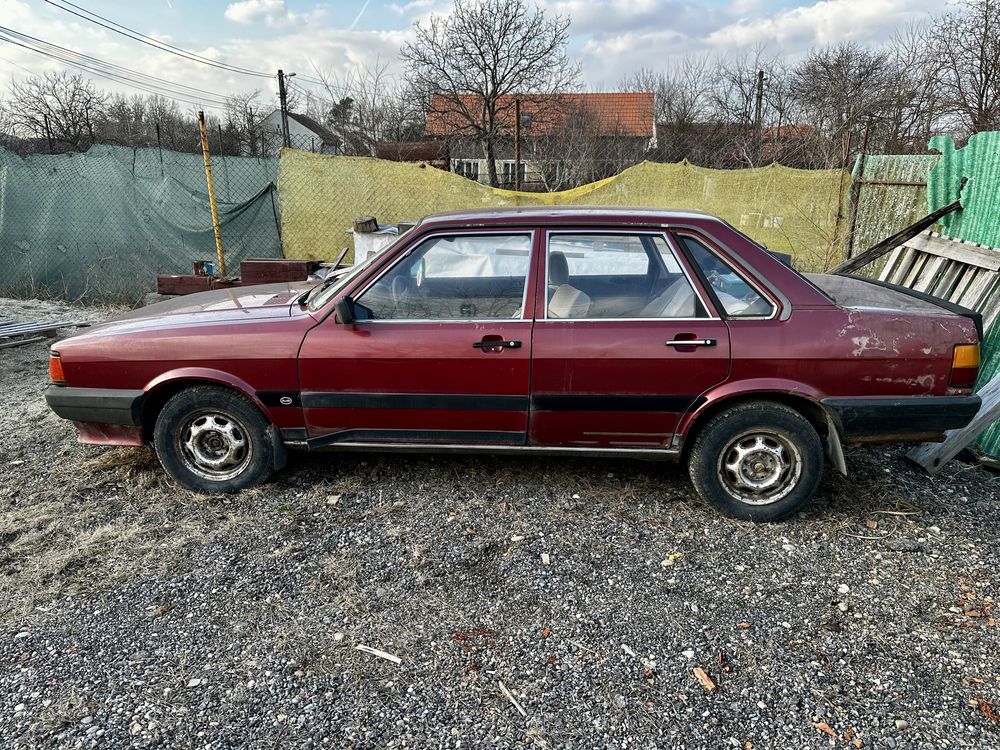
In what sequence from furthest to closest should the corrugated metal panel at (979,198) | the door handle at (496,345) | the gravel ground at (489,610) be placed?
the corrugated metal panel at (979,198), the door handle at (496,345), the gravel ground at (489,610)

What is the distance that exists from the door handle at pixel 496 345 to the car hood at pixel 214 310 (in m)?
1.06

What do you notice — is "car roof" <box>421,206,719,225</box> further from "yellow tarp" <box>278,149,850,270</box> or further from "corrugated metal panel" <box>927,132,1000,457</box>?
"yellow tarp" <box>278,149,850,270</box>

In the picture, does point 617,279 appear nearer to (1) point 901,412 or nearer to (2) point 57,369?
(1) point 901,412

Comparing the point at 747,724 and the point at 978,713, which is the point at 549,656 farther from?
the point at 978,713

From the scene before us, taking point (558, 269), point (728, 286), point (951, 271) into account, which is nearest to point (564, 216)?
point (558, 269)

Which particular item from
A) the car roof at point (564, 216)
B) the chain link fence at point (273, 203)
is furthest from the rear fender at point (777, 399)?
the chain link fence at point (273, 203)

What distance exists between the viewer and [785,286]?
10.7 ft

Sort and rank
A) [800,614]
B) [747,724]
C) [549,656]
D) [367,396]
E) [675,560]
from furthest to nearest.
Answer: [367,396]
[675,560]
[800,614]
[549,656]
[747,724]

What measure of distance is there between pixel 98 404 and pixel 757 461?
12.3 feet

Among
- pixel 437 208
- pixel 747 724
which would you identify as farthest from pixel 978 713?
pixel 437 208

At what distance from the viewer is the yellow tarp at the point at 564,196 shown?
977 centimetres

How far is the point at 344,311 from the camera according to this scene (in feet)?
11.1

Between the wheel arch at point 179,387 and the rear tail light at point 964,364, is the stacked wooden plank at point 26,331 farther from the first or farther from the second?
the rear tail light at point 964,364

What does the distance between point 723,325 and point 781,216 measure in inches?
316
